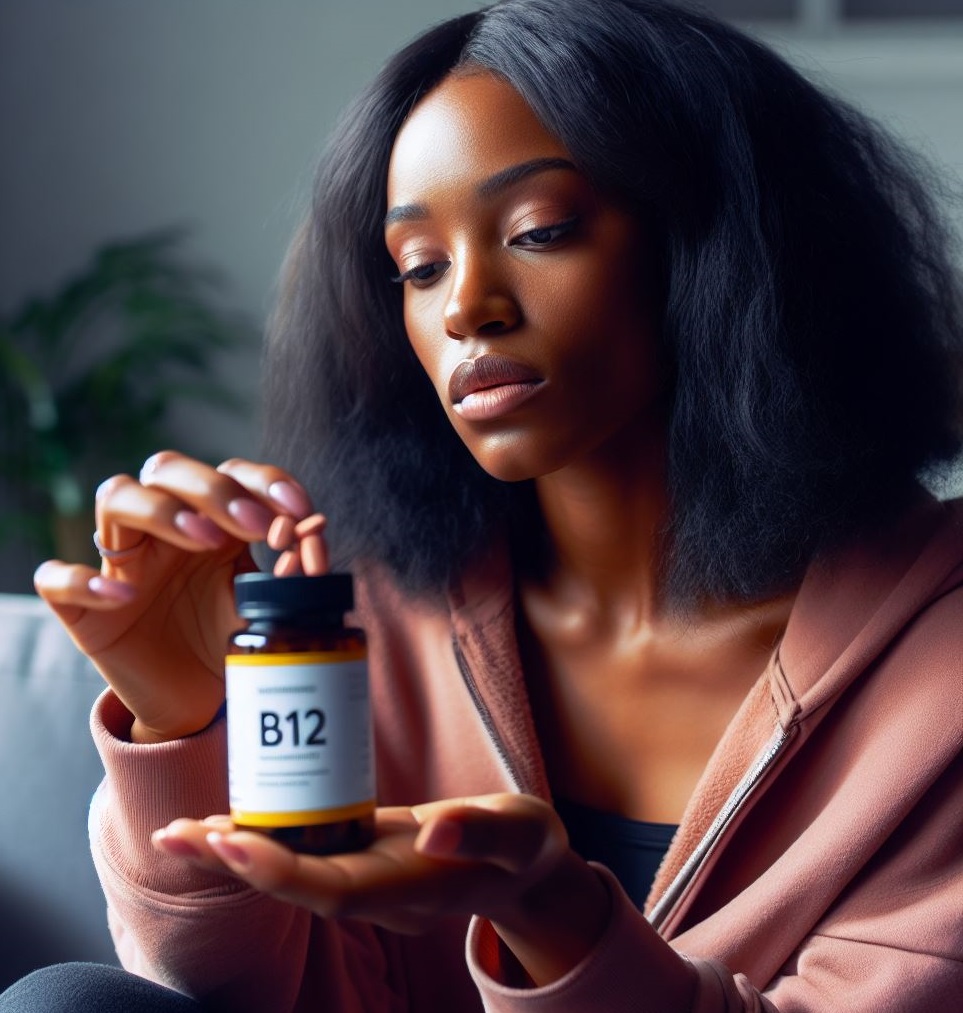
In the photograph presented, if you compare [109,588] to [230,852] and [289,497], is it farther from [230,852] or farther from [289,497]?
[230,852]

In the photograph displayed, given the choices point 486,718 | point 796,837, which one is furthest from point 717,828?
point 486,718

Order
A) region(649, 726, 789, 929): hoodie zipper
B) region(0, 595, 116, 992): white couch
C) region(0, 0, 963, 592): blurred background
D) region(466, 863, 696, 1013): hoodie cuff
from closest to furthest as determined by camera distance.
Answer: region(466, 863, 696, 1013): hoodie cuff → region(649, 726, 789, 929): hoodie zipper → region(0, 595, 116, 992): white couch → region(0, 0, 963, 592): blurred background

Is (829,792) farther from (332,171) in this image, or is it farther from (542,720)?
(332,171)

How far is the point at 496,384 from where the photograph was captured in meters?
0.96

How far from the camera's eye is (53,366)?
117 inches

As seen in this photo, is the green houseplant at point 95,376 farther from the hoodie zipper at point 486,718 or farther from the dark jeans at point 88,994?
the dark jeans at point 88,994

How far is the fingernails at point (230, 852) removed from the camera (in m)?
0.62

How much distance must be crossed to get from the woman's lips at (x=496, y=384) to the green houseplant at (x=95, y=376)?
1.91m

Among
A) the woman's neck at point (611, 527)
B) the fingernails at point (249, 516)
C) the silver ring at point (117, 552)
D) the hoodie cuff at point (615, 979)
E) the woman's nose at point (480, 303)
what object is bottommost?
the hoodie cuff at point (615, 979)

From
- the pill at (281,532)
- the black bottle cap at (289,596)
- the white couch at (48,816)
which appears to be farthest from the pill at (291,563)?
the white couch at (48,816)

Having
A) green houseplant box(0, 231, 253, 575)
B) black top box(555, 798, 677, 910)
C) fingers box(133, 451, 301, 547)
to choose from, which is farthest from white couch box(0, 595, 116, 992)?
green houseplant box(0, 231, 253, 575)

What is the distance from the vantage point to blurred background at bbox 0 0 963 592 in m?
2.99

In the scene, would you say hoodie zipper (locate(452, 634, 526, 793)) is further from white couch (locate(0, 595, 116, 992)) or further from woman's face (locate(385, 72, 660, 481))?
white couch (locate(0, 595, 116, 992))

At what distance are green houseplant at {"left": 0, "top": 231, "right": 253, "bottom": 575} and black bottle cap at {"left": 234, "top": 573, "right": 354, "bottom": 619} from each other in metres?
2.13
